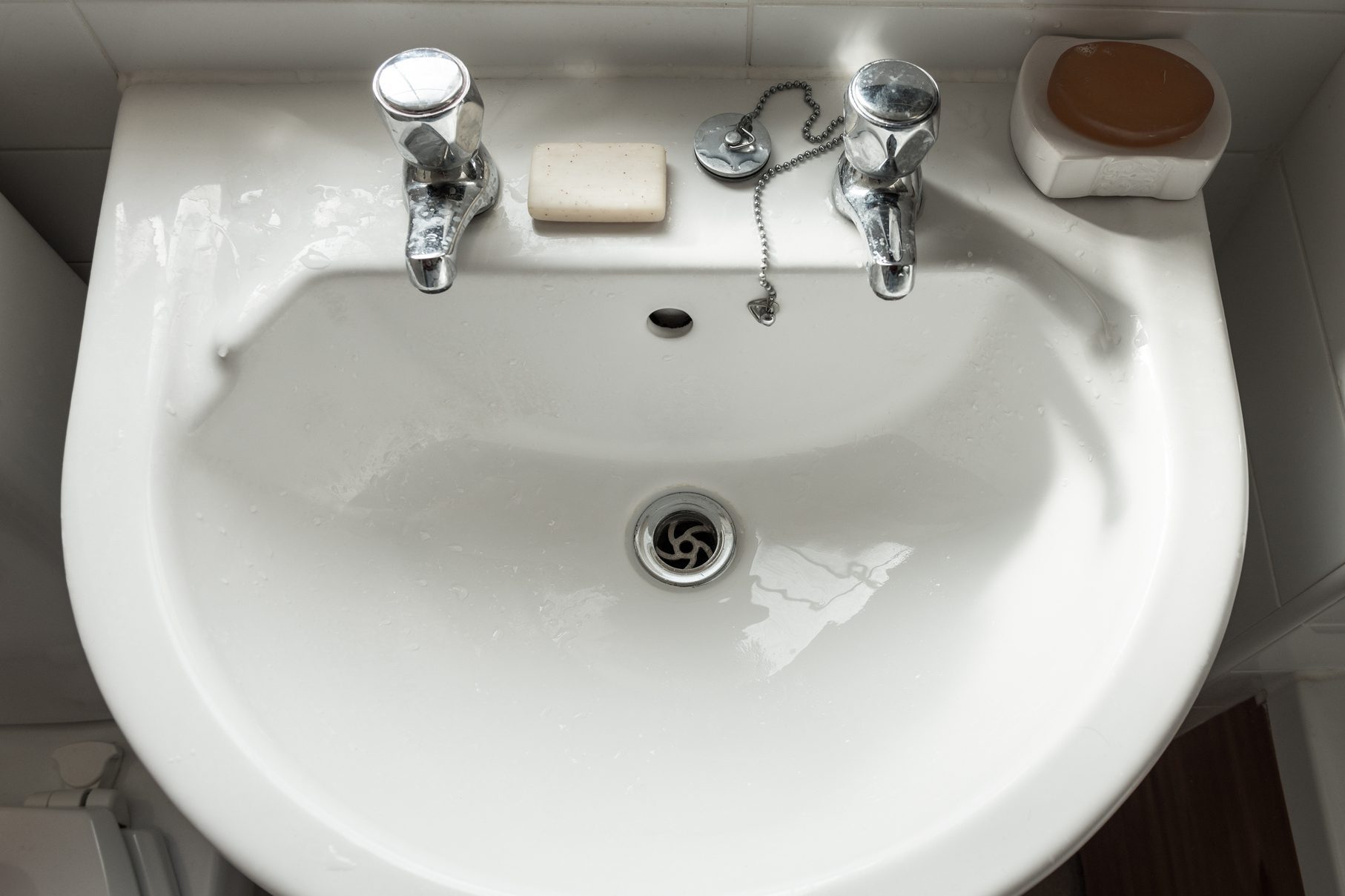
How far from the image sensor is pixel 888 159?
0.52 meters

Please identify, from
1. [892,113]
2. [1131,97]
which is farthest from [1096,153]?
[892,113]

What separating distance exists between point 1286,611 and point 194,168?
77 cm

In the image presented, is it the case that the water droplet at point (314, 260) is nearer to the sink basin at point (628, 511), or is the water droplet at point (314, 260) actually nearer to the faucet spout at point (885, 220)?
the sink basin at point (628, 511)

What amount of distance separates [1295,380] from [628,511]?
452 mm

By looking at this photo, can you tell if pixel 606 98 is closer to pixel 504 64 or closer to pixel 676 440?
pixel 504 64

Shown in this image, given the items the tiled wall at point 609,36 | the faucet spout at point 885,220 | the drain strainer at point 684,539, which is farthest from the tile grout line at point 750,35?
the drain strainer at point 684,539

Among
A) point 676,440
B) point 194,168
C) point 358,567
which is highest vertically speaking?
point 194,168

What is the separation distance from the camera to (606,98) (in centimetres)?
64

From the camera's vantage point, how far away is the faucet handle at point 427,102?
0.50m

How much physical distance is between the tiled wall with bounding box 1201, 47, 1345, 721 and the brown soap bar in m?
0.14

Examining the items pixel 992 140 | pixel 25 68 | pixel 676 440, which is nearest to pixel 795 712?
pixel 676 440

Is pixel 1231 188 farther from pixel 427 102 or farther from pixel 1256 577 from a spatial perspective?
pixel 427 102

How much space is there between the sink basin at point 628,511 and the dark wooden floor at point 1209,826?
486 millimetres

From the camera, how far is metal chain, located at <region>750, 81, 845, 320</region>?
58 cm
